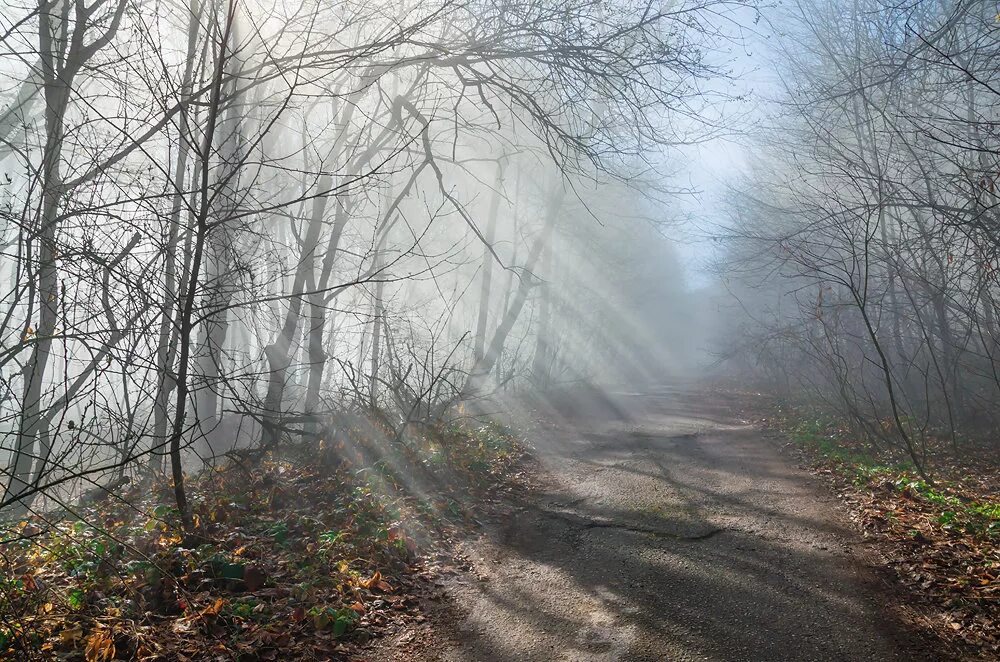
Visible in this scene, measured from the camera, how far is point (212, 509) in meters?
5.84

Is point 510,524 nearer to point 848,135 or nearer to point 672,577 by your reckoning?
point 672,577

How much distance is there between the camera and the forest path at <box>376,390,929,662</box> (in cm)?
397

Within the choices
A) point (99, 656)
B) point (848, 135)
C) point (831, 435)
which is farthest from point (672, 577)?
point (848, 135)

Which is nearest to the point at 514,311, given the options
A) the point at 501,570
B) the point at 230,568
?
the point at 501,570

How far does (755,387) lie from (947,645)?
21135 mm

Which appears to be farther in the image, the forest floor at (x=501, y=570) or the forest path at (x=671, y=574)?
the forest path at (x=671, y=574)

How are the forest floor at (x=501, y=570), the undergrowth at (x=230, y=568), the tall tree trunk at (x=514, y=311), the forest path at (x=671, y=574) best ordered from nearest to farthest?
the undergrowth at (x=230, y=568)
the forest floor at (x=501, y=570)
the forest path at (x=671, y=574)
the tall tree trunk at (x=514, y=311)

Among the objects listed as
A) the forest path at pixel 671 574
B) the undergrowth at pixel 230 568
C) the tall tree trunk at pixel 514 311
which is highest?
the tall tree trunk at pixel 514 311

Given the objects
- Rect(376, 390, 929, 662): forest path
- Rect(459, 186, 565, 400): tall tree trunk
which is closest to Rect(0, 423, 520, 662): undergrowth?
Rect(376, 390, 929, 662): forest path

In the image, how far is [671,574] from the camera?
199 inches

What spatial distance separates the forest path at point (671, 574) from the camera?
3.97 meters

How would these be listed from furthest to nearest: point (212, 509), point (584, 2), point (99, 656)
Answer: point (584, 2)
point (212, 509)
point (99, 656)

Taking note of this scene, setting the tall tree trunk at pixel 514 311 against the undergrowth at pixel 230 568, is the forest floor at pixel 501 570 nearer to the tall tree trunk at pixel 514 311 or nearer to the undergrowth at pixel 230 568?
the undergrowth at pixel 230 568

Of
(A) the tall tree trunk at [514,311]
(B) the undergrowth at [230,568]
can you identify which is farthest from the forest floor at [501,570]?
(A) the tall tree trunk at [514,311]
